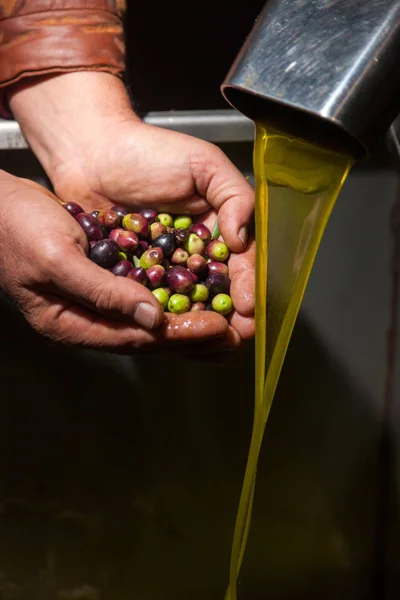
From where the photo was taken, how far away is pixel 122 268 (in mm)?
1005

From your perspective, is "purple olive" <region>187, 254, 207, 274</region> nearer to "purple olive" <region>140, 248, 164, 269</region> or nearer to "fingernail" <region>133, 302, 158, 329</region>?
"purple olive" <region>140, 248, 164, 269</region>

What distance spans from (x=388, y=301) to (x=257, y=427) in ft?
1.88

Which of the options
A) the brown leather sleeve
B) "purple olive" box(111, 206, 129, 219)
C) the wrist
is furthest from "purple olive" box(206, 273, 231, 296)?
the brown leather sleeve

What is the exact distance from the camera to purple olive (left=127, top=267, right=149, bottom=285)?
100cm

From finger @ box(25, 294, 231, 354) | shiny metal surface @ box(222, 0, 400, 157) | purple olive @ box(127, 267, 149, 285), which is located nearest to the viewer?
shiny metal surface @ box(222, 0, 400, 157)

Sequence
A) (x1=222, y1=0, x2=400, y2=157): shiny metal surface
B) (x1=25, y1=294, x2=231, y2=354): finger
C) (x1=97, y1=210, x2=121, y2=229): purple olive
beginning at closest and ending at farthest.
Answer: (x1=222, y1=0, x2=400, y2=157): shiny metal surface < (x1=25, y1=294, x2=231, y2=354): finger < (x1=97, y1=210, x2=121, y2=229): purple olive

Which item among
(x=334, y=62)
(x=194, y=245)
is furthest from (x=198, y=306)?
(x=334, y=62)

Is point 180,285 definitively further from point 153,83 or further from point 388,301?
point 153,83

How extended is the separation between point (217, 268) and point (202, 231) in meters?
0.09

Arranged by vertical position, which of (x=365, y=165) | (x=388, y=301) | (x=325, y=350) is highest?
(x=365, y=165)

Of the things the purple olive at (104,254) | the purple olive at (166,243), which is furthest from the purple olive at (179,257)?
the purple olive at (104,254)

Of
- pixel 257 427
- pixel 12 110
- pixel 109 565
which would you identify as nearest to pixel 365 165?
pixel 257 427

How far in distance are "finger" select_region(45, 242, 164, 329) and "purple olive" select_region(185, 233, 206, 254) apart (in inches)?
9.7

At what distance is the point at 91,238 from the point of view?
1.03 meters
